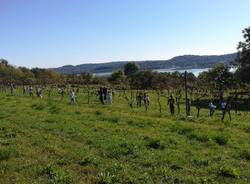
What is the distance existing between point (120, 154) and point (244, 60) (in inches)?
2618

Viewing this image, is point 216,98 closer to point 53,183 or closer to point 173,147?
point 173,147

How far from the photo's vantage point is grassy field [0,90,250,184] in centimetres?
1547

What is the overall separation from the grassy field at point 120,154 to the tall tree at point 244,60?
52.4 m

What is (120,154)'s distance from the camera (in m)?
19.1

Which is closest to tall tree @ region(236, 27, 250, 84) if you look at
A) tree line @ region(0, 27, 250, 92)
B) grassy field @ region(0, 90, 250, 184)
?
tree line @ region(0, 27, 250, 92)

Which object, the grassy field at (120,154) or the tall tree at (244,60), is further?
the tall tree at (244,60)

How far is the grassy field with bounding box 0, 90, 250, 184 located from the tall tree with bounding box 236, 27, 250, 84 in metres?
52.4

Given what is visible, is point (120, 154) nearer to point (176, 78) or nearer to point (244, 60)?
point (244, 60)

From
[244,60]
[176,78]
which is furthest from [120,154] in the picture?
[176,78]

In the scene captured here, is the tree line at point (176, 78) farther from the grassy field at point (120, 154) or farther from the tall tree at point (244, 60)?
the grassy field at point (120, 154)

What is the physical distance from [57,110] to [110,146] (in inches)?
801

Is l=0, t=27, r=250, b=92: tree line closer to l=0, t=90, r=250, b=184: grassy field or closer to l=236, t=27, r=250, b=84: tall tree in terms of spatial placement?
l=236, t=27, r=250, b=84: tall tree

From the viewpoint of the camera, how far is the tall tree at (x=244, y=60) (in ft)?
261

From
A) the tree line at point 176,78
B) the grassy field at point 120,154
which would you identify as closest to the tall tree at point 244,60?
the tree line at point 176,78
